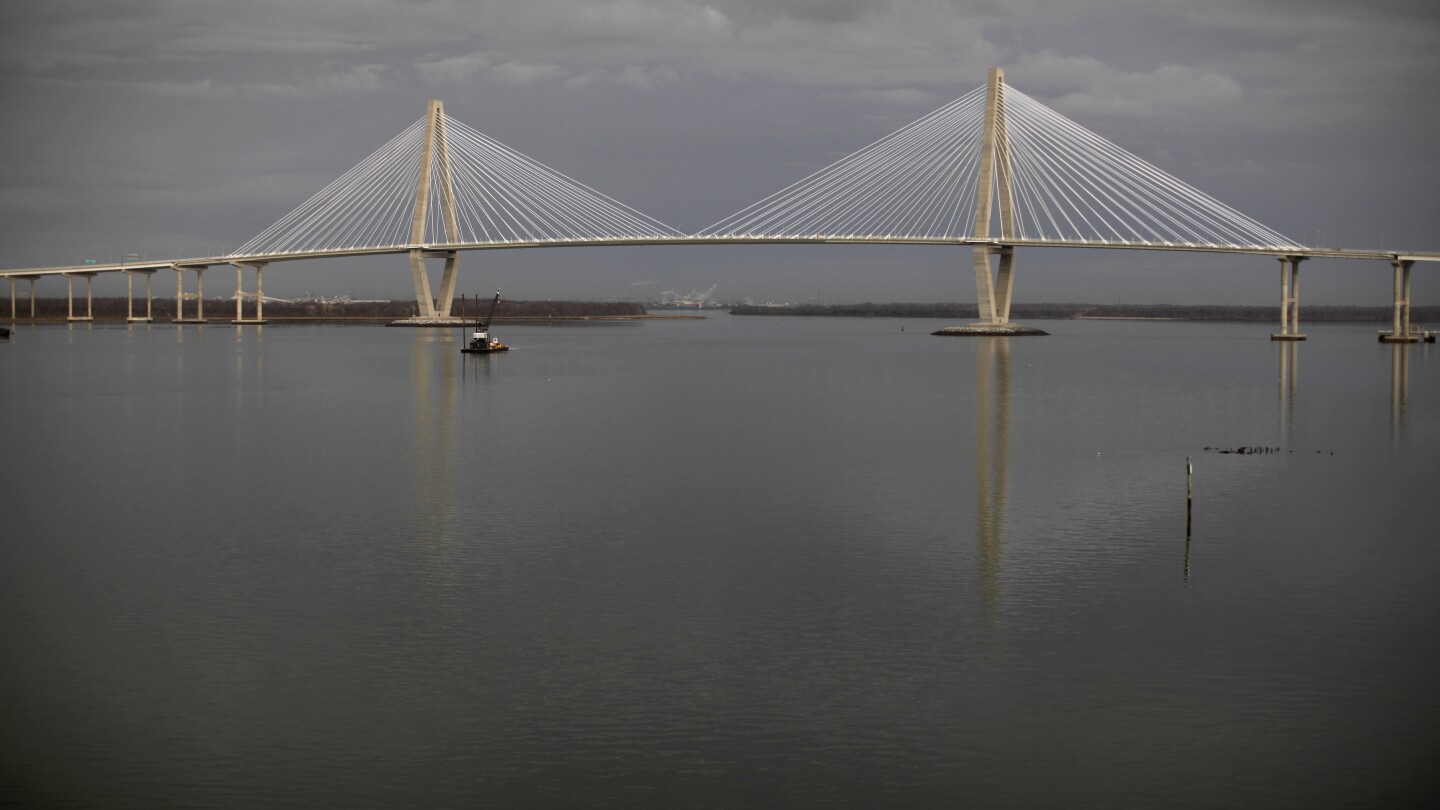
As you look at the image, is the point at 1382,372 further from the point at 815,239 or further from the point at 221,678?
the point at 221,678

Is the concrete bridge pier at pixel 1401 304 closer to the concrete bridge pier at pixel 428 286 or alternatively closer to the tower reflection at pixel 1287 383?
the tower reflection at pixel 1287 383

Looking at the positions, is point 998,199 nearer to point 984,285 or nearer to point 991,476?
point 984,285

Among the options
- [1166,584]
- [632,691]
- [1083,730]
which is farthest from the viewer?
[1166,584]

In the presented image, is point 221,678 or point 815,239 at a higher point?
point 815,239

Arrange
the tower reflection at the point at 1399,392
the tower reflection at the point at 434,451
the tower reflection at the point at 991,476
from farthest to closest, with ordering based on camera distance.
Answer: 1. the tower reflection at the point at 1399,392
2. the tower reflection at the point at 434,451
3. the tower reflection at the point at 991,476

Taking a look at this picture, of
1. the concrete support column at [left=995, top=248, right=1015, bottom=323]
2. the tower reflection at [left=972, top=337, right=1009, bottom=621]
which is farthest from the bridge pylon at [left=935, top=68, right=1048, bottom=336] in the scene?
the tower reflection at [left=972, top=337, right=1009, bottom=621]

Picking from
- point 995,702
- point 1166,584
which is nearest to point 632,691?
point 995,702

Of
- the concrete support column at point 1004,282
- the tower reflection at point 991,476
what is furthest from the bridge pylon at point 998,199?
the tower reflection at point 991,476
